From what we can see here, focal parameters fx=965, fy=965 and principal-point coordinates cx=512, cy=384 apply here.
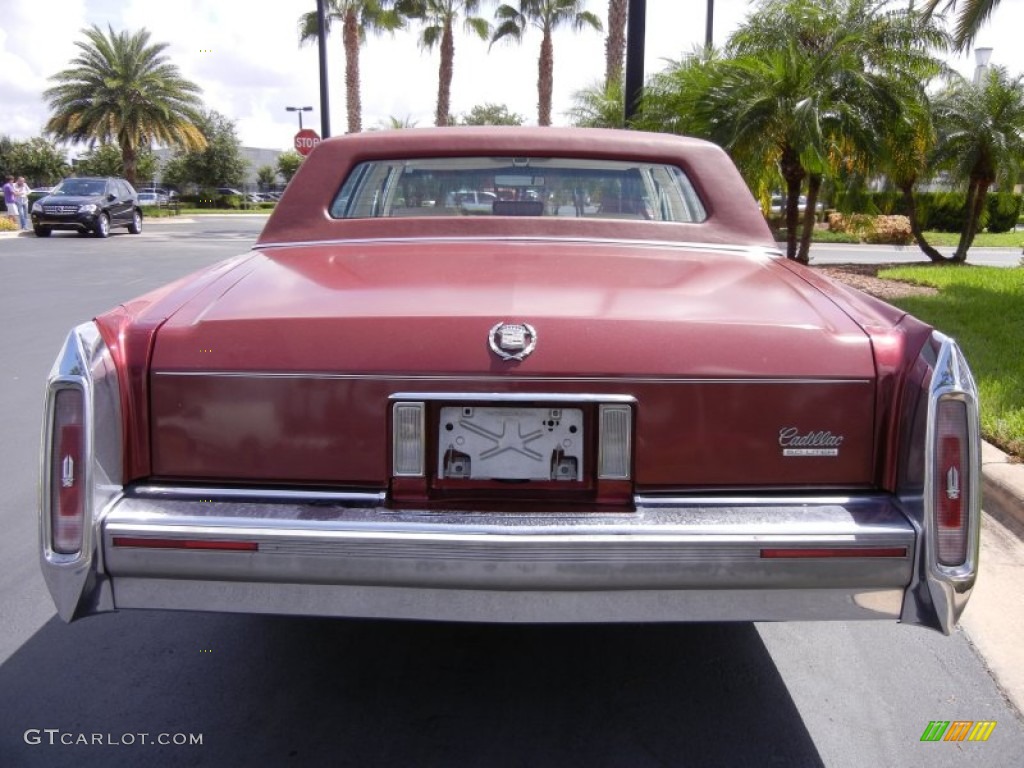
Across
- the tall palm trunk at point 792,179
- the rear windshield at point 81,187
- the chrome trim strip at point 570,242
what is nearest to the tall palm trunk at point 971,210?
the tall palm trunk at point 792,179

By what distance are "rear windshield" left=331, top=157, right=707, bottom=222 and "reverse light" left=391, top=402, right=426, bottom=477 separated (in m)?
1.47

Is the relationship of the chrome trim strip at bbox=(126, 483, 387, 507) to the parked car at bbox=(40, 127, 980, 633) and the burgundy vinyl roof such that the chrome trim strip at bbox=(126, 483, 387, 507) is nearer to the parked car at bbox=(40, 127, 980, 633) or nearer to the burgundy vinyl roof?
the parked car at bbox=(40, 127, 980, 633)

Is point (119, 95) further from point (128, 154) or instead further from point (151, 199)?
point (151, 199)

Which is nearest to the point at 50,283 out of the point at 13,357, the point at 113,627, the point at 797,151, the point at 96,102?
the point at 13,357

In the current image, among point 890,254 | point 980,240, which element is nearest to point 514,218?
point 890,254

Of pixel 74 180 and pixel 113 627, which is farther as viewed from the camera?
pixel 74 180

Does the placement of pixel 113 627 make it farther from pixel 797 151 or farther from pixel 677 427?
pixel 797 151

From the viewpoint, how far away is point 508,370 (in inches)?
93.9

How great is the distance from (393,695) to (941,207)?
3038cm

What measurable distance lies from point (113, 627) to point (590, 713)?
1730 millimetres

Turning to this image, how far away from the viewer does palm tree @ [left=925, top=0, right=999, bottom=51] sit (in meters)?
10.4

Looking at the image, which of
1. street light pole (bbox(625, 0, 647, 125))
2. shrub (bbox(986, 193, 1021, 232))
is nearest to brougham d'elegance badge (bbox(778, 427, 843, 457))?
street light pole (bbox(625, 0, 647, 125))

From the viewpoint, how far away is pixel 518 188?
12.4ft

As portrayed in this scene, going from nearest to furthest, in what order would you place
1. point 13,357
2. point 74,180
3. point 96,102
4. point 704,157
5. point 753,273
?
point 753,273, point 704,157, point 13,357, point 74,180, point 96,102
